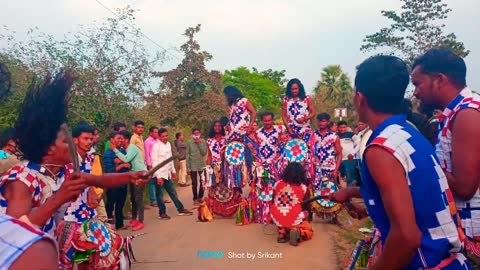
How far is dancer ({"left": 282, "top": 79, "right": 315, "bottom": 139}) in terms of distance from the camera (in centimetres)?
912

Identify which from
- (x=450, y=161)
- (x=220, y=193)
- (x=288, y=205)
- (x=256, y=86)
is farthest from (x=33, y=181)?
(x=256, y=86)

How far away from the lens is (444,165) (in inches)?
112

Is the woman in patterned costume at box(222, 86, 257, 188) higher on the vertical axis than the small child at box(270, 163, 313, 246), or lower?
higher

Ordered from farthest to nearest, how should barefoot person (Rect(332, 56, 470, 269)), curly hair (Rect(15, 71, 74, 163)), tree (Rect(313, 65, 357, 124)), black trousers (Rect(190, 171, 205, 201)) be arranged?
tree (Rect(313, 65, 357, 124)), black trousers (Rect(190, 171, 205, 201)), curly hair (Rect(15, 71, 74, 163)), barefoot person (Rect(332, 56, 470, 269))

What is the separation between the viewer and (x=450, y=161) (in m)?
2.82

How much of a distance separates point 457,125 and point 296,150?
20.8ft

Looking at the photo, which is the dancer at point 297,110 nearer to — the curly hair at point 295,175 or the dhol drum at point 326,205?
the dhol drum at point 326,205

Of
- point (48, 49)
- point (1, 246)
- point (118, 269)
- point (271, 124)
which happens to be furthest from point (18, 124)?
point (48, 49)

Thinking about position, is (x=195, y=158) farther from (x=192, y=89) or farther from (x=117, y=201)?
(x=192, y=89)

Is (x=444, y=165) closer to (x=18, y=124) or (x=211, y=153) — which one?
(x=18, y=124)

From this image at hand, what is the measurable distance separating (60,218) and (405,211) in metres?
2.68

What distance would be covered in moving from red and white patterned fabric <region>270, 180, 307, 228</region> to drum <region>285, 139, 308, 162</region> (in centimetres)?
119

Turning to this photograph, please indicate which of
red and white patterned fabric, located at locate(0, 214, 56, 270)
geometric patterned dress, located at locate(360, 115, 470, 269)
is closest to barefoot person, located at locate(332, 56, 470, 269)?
geometric patterned dress, located at locate(360, 115, 470, 269)

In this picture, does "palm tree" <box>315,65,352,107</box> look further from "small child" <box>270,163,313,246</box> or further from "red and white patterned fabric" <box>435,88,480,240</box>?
"red and white patterned fabric" <box>435,88,480,240</box>
